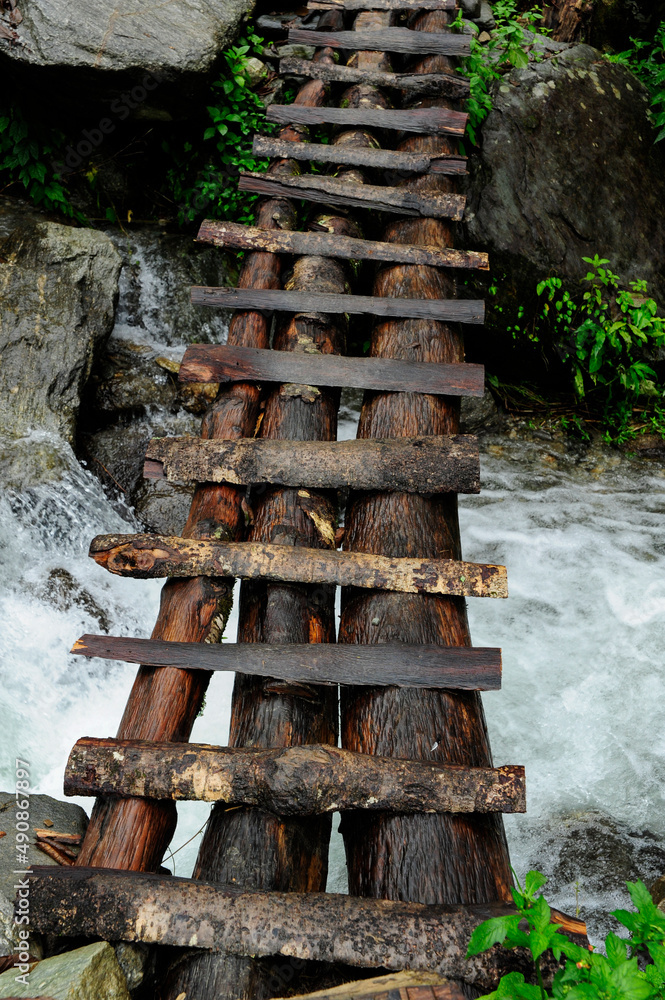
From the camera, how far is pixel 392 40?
17.1 feet

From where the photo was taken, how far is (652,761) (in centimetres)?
351

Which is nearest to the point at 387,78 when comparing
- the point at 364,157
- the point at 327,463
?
the point at 364,157

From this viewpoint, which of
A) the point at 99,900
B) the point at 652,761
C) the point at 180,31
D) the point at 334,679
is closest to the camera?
the point at 99,900

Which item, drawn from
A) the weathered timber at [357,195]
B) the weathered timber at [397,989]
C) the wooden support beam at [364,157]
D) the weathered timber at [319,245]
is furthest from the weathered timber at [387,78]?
the weathered timber at [397,989]

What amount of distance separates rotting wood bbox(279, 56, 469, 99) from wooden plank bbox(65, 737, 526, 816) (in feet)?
15.0

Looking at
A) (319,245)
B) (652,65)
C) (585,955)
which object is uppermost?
(652,65)

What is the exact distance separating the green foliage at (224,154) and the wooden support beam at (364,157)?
3.40ft

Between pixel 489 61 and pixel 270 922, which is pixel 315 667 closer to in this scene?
pixel 270 922

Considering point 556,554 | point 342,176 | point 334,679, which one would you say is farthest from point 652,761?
point 342,176

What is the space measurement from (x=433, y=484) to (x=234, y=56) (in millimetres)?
4319

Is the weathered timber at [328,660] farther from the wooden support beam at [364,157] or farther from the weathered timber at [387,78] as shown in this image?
the weathered timber at [387,78]

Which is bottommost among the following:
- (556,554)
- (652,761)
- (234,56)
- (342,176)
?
(652,761)

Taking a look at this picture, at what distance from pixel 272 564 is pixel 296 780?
822 mm

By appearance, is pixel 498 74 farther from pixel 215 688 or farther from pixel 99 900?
pixel 99 900
